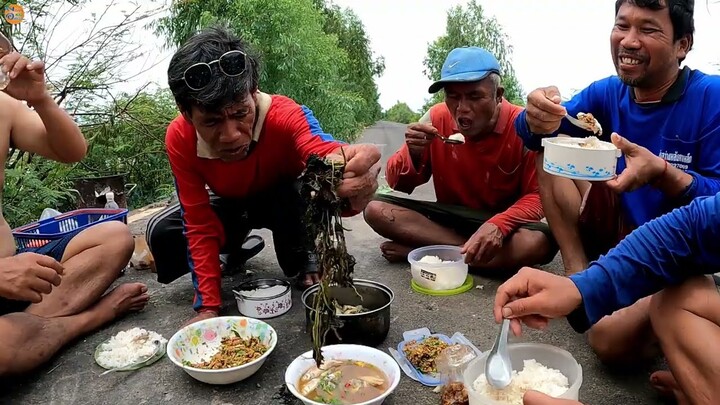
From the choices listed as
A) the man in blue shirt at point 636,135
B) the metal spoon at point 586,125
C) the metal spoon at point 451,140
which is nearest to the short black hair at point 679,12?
the man in blue shirt at point 636,135

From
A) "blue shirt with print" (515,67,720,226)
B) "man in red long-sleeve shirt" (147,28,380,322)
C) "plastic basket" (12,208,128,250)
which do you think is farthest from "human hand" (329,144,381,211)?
"plastic basket" (12,208,128,250)

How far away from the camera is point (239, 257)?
3.47 meters

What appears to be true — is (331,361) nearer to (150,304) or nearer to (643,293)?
(643,293)

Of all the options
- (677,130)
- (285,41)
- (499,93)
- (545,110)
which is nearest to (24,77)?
(545,110)

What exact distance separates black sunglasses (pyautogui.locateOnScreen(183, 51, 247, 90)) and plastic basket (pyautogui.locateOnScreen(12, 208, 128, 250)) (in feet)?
3.84

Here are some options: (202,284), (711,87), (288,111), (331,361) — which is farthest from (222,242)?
(711,87)

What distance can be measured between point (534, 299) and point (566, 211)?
3.90 feet

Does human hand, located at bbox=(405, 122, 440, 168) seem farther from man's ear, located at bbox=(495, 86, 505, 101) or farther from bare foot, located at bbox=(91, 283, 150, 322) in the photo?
bare foot, located at bbox=(91, 283, 150, 322)

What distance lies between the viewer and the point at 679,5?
7.34 ft

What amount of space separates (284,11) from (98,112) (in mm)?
2477

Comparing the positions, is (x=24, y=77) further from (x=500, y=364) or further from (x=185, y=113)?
(x=500, y=364)

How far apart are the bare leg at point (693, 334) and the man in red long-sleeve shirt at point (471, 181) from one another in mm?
1264

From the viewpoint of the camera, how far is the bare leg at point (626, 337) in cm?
198

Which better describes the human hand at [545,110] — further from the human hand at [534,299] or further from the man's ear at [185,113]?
the man's ear at [185,113]
